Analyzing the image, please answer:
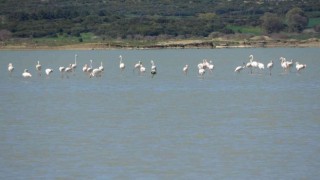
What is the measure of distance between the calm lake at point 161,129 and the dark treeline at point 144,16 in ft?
155

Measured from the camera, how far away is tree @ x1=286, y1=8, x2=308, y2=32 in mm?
85938

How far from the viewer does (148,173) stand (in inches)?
650

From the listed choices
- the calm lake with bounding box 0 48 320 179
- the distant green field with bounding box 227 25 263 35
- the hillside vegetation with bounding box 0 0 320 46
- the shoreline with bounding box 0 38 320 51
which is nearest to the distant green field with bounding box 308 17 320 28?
the hillside vegetation with bounding box 0 0 320 46

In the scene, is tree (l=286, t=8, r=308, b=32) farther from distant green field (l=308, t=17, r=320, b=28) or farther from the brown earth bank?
the brown earth bank

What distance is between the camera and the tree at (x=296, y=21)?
282 ft

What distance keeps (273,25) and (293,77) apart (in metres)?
46.5

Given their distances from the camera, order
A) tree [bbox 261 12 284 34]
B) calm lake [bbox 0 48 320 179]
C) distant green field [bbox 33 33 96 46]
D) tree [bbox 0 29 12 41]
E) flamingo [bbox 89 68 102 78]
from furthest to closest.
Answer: tree [bbox 261 12 284 34], tree [bbox 0 29 12 41], distant green field [bbox 33 33 96 46], flamingo [bbox 89 68 102 78], calm lake [bbox 0 48 320 179]

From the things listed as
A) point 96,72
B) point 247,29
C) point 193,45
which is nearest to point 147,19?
point 247,29

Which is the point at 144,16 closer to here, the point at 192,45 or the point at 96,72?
the point at 192,45

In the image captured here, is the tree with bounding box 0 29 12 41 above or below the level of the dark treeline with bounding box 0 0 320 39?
below

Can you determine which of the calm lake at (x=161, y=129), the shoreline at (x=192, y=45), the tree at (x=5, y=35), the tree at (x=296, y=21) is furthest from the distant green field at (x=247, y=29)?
the calm lake at (x=161, y=129)

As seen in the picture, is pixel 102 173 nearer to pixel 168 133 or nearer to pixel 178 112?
A: pixel 168 133

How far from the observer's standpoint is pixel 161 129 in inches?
849

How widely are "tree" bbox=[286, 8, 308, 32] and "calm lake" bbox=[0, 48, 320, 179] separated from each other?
48916mm
